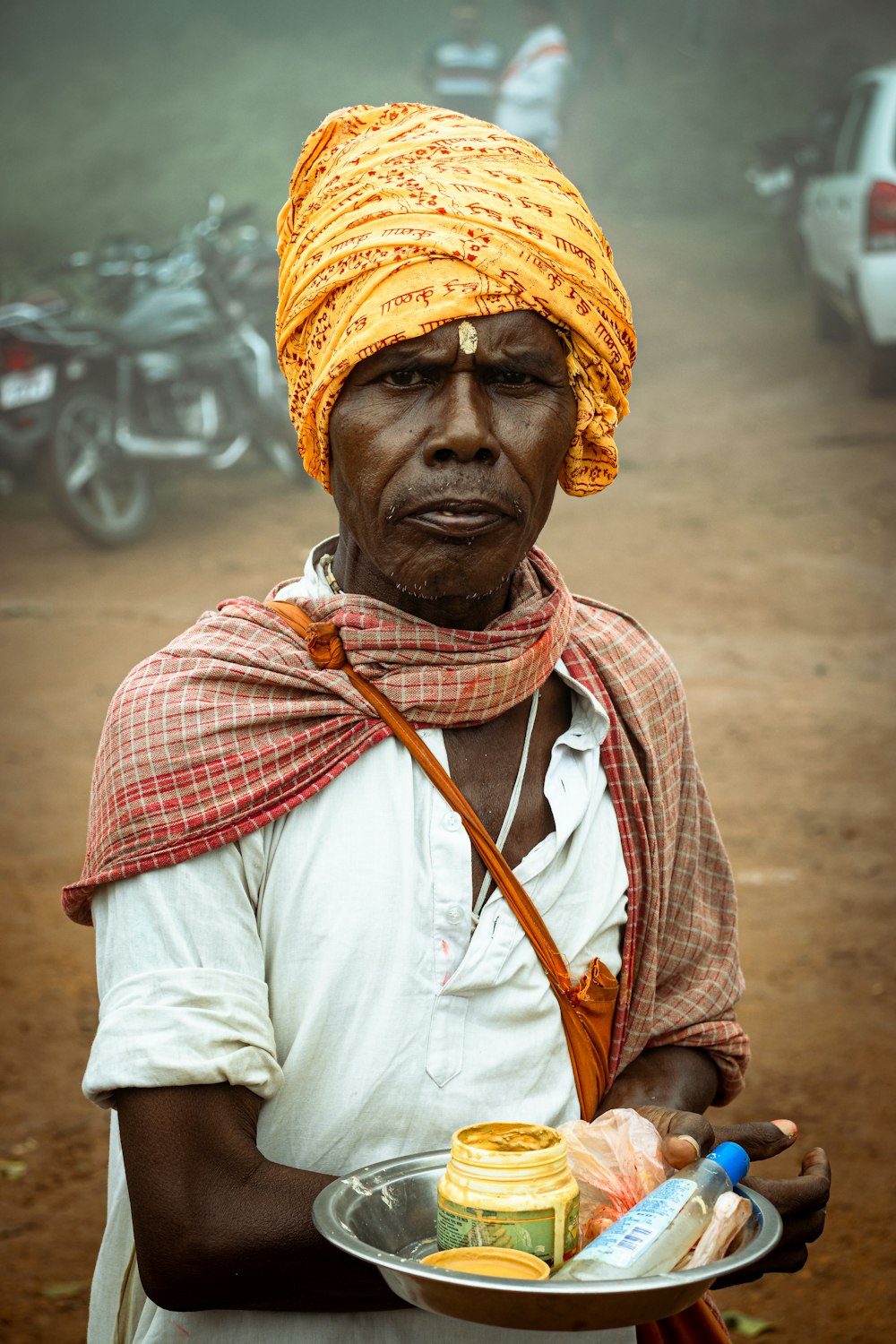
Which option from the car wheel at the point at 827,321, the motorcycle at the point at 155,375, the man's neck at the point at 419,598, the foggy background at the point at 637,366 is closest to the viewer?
the man's neck at the point at 419,598

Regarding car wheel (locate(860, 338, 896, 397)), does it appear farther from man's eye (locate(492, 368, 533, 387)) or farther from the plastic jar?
the plastic jar

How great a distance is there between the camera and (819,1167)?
5.87 feet

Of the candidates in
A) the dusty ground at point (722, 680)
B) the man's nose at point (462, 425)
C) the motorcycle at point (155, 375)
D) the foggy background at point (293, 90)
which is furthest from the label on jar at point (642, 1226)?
the foggy background at point (293, 90)

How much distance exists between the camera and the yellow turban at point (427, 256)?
5.69ft

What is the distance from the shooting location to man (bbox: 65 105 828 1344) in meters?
1.58

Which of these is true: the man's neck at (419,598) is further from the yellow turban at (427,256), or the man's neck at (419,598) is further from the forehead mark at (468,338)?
the forehead mark at (468,338)

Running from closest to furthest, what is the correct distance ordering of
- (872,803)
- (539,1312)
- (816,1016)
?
(539,1312)
(816,1016)
(872,803)

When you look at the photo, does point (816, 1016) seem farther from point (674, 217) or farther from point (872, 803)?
point (674, 217)

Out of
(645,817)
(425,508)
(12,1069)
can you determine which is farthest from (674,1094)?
(12,1069)

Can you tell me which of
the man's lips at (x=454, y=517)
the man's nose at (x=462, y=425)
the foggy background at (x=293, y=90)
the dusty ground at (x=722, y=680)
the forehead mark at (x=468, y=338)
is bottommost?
the dusty ground at (x=722, y=680)

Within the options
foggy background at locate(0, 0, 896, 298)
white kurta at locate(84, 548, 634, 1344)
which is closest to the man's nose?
white kurta at locate(84, 548, 634, 1344)

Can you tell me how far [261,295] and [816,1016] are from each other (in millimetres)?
6374

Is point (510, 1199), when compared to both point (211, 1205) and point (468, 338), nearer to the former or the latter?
point (211, 1205)

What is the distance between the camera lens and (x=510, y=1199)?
1.35m
